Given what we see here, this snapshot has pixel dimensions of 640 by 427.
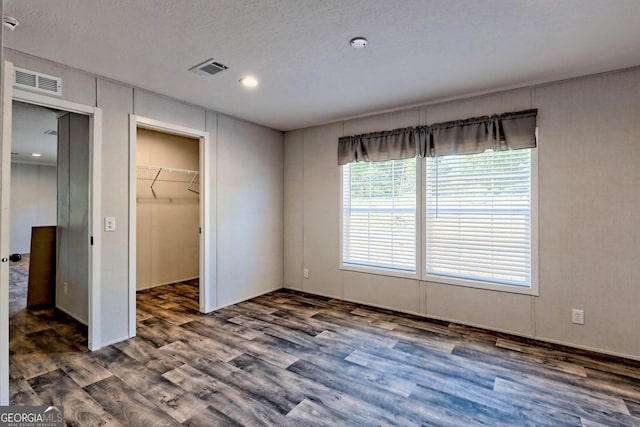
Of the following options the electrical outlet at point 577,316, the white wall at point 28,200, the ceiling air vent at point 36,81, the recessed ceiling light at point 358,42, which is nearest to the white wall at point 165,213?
the ceiling air vent at point 36,81

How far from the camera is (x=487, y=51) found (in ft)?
8.07

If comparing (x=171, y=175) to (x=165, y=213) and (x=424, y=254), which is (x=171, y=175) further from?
(x=424, y=254)

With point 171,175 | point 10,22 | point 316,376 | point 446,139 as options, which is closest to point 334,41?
point 446,139

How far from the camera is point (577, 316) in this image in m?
2.92

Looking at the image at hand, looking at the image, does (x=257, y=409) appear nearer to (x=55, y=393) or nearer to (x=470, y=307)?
(x=55, y=393)

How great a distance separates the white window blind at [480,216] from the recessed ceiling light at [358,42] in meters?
1.74

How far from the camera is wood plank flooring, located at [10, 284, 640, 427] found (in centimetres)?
203

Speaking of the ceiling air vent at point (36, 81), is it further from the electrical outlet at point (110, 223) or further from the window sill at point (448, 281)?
the window sill at point (448, 281)

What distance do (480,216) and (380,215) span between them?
3.80 feet

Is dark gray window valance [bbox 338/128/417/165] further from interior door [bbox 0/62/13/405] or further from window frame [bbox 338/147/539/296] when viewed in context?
interior door [bbox 0/62/13/405]

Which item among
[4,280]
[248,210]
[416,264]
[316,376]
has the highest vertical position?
[248,210]

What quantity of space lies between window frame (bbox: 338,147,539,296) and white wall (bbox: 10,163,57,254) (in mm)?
8914

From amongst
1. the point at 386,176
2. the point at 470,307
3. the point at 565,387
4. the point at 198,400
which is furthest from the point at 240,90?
the point at 565,387

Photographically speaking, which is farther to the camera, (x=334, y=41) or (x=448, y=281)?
(x=448, y=281)
